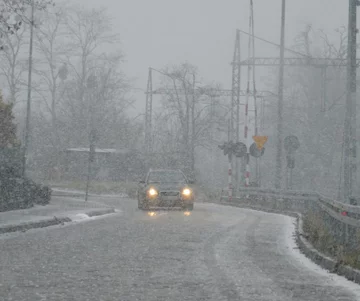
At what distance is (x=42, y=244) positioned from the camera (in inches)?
569

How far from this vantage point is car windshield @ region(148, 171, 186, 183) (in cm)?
3028

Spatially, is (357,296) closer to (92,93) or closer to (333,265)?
(333,265)

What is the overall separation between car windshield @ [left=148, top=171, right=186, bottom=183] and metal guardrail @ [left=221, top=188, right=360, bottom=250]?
416 centimetres

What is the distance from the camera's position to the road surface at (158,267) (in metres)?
8.66

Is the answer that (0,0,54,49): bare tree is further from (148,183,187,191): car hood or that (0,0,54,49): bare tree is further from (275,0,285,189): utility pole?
(275,0,285,189): utility pole

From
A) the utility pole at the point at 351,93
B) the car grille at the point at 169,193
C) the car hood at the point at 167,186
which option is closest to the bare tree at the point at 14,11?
the utility pole at the point at 351,93

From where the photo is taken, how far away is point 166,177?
3069 centimetres

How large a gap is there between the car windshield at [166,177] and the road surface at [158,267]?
38.5ft

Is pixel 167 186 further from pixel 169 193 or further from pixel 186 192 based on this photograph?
pixel 186 192

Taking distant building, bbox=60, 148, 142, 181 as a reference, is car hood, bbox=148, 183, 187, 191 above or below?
below

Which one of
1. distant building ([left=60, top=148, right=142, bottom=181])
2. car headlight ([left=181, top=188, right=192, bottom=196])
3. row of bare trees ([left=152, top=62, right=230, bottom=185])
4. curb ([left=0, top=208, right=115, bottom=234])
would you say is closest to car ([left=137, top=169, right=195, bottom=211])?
car headlight ([left=181, top=188, right=192, bottom=196])

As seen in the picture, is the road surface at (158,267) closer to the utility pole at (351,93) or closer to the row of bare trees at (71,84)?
the utility pole at (351,93)

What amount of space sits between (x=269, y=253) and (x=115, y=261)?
10.6 feet

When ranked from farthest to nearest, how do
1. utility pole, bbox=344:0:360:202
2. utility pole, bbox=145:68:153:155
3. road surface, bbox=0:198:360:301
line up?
utility pole, bbox=145:68:153:155
utility pole, bbox=344:0:360:202
road surface, bbox=0:198:360:301
